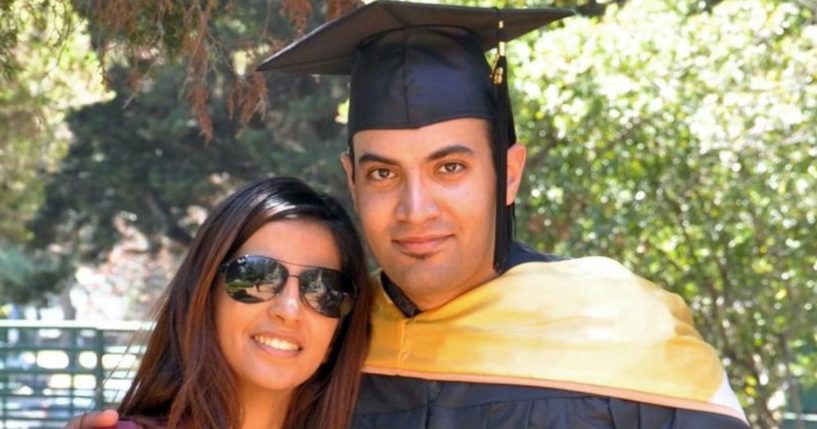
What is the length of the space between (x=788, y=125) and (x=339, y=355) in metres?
4.25

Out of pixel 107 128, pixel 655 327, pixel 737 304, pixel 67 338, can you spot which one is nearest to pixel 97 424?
pixel 655 327

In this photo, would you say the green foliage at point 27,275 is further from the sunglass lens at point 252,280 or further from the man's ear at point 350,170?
the sunglass lens at point 252,280

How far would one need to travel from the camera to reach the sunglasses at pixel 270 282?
3123 millimetres

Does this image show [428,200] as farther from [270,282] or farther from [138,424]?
[138,424]

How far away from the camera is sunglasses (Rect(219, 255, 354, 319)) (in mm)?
3123

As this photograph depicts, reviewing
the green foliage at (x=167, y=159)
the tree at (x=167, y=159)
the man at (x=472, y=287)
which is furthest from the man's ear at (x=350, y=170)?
the green foliage at (x=167, y=159)

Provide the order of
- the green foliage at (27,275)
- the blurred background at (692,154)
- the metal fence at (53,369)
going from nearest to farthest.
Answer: the blurred background at (692,154)
the metal fence at (53,369)
the green foliage at (27,275)

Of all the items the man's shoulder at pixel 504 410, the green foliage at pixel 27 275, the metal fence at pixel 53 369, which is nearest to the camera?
the man's shoulder at pixel 504 410

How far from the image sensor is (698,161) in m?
7.47

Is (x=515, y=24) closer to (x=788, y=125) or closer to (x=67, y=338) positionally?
(x=788, y=125)

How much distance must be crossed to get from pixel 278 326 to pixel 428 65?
27.2 inches

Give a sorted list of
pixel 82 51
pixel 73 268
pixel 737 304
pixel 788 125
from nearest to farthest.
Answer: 1. pixel 788 125
2. pixel 737 304
3. pixel 82 51
4. pixel 73 268

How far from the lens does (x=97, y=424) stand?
9.51 ft

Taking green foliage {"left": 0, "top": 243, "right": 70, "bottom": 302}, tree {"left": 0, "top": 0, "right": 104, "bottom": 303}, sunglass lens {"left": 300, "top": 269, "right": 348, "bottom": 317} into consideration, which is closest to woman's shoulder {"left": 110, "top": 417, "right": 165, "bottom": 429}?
sunglass lens {"left": 300, "top": 269, "right": 348, "bottom": 317}
